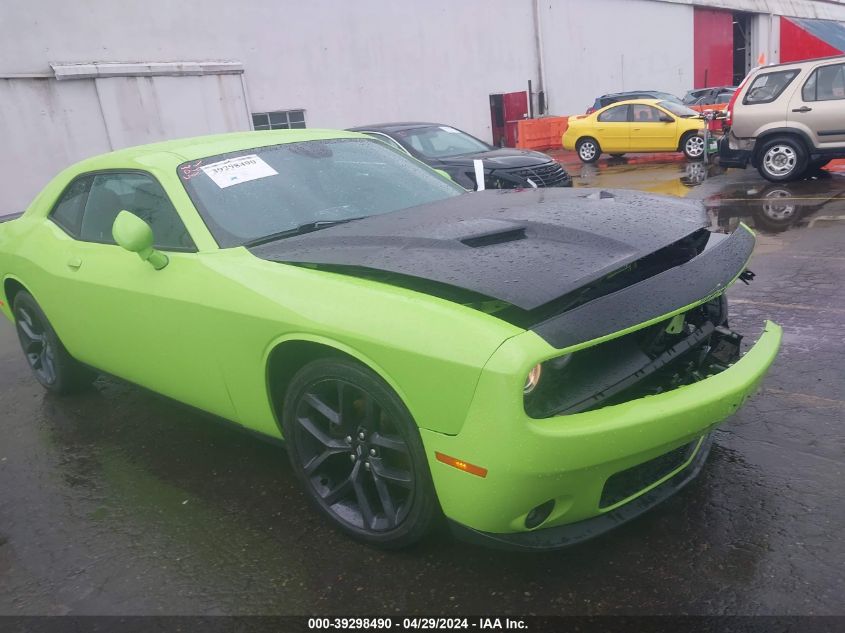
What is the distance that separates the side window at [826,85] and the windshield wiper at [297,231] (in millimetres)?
9323

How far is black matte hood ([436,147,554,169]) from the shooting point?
948 centimetres

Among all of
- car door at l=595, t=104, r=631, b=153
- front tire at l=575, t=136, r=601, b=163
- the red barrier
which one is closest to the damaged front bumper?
car door at l=595, t=104, r=631, b=153

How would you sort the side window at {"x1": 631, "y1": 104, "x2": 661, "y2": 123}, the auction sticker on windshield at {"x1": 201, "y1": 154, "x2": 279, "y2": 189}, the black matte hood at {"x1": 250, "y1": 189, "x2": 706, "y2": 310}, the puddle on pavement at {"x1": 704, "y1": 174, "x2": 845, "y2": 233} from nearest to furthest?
the black matte hood at {"x1": 250, "y1": 189, "x2": 706, "y2": 310} < the auction sticker on windshield at {"x1": 201, "y1": 154, "x2": 279, "y2": 189} < the puddle on pavement at {"x1": 704, "y1": 174, "x2": 845, "y2": 233} < the side window at {"x1": 631, "y1": 104, "x2": 661, "y2": 123}

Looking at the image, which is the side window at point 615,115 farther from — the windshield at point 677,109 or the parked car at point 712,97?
the parked car at point 712,97

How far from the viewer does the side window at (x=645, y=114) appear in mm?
15172

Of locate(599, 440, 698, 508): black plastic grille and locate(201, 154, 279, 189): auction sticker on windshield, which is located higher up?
locate(201, 154, 279, 189): auction sticker on windshield

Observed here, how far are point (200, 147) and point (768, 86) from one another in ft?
31.6

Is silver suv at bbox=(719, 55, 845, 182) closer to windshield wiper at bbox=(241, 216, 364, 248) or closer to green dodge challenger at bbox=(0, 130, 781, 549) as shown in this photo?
green dodge challenger at bbox=(0, 130, 781, 549)

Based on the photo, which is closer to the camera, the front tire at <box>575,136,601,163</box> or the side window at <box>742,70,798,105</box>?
the side window at <box>742,70,798,105</box>

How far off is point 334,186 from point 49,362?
2.43 m

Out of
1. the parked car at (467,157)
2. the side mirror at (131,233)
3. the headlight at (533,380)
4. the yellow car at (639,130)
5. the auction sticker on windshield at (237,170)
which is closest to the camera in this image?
the headlight at (533,380)

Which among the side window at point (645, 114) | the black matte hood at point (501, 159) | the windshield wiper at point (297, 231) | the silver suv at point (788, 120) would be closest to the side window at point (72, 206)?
the windshield wiper at point (297, 231)

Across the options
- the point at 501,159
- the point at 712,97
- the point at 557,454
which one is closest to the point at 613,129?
the point at 712,97

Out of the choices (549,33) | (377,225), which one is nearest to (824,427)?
(377,225)
